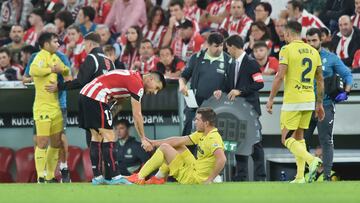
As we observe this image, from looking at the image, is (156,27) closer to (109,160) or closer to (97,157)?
(97,157)

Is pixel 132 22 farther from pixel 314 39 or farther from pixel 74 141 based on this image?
pixel 314 39

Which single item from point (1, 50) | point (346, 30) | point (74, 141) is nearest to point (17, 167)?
point (74, 141)

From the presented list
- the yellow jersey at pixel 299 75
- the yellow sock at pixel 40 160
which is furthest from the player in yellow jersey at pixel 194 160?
the yellow sock at pixel 40 160

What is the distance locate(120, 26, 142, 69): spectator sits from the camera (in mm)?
21078

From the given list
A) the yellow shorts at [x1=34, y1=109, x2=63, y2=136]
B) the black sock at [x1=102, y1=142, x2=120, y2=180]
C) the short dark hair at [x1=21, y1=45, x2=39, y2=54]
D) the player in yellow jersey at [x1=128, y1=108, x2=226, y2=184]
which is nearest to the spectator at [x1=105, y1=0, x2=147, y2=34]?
the short dark hair at [x1=21, y1=45, x2=39, y2=54]

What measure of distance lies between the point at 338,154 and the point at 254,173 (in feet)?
5.13

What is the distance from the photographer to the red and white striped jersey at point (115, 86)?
15086 mm

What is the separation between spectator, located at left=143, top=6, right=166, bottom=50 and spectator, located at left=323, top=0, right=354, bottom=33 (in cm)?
289

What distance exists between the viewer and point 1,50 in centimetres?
2142

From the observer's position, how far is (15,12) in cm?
2444

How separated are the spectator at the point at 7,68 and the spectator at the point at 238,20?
346 cm

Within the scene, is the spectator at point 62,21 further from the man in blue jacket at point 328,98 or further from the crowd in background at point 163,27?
the man in blue jacket at point 328,98

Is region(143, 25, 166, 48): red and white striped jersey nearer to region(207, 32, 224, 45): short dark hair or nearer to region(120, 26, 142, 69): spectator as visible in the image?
region(120, 26, 142, 69): spectator

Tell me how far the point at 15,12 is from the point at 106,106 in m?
9.39
